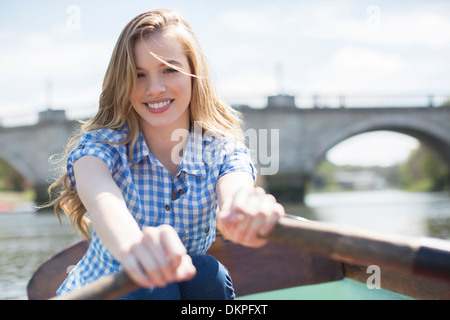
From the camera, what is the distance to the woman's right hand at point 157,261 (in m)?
0.54

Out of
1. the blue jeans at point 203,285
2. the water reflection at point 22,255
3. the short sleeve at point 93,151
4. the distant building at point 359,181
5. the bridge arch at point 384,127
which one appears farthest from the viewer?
the distant building at point 359,181

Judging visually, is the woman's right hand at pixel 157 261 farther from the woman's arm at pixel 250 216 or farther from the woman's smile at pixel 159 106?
the woman's smile at pixel 159 106

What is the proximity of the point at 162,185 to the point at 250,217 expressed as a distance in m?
0.48

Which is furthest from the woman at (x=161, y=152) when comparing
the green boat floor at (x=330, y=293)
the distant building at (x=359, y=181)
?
the distant building at (x=359, y=181)

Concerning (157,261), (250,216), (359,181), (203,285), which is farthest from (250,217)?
(359,181)

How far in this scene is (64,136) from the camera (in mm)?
15562

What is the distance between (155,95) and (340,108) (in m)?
15.3

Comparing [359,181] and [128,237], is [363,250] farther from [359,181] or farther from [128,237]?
[359,181]

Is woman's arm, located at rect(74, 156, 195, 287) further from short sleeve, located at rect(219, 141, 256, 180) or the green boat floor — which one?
the green boat floor

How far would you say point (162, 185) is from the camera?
1.04 meters

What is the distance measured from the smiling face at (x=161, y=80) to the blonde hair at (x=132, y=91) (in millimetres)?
18

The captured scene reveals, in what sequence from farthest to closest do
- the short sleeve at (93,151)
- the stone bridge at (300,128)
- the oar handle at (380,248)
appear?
the stone bridge at (300,128) → the short sleeve at (93,151) → the oar handle at (380,248)

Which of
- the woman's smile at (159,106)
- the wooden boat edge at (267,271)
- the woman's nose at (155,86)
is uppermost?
the woman's nose at (155,86)
